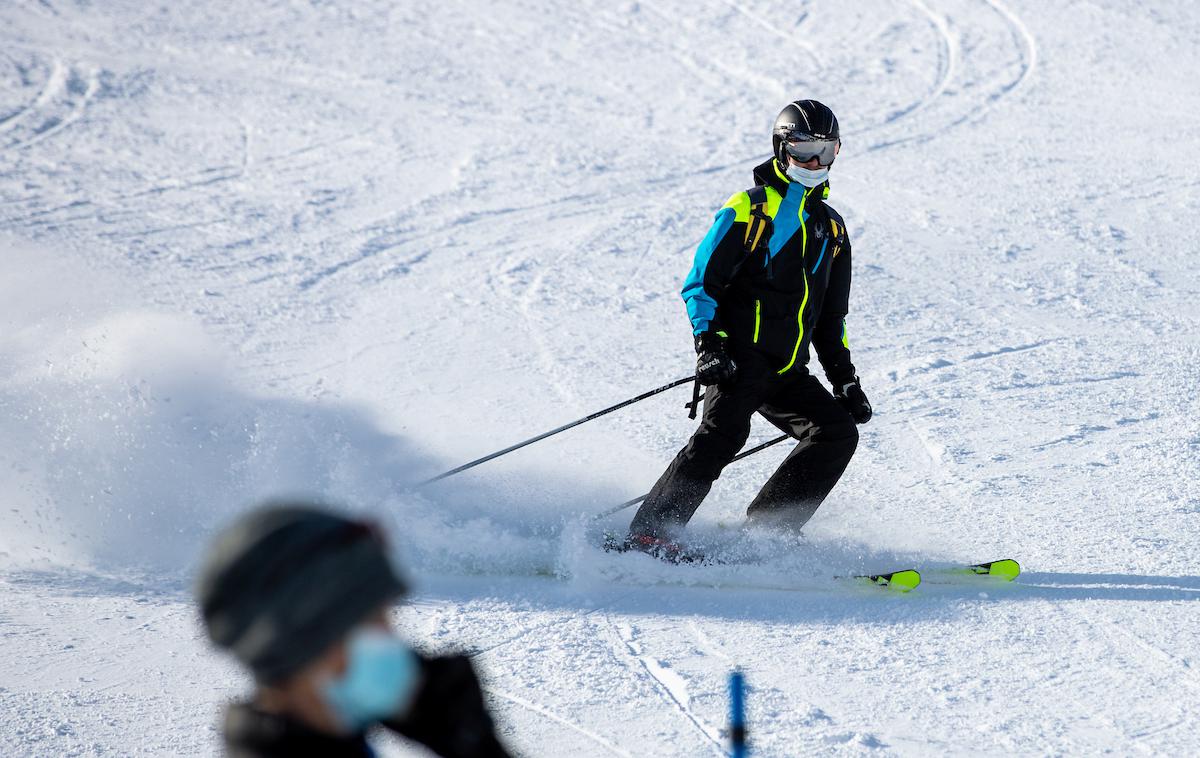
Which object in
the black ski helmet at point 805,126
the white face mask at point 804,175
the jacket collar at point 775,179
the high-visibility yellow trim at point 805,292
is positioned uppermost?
the black ski helmet at point 805,126

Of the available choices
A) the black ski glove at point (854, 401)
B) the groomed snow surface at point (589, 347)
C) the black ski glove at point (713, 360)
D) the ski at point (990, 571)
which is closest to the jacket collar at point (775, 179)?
the black ski glove at point (713, 360)

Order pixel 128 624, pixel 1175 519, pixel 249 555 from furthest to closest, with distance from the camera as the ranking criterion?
pixel 1175 519
pixel 128 624
pixel 249 555

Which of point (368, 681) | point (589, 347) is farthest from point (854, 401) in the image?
point (368, 681)

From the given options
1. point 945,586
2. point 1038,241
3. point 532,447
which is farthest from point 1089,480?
point 1038,241

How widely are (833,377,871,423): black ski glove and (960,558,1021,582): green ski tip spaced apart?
769 mm

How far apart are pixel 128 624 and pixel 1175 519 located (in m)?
4.32

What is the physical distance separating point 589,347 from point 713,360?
3165 millimetres

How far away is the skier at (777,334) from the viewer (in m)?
4.62

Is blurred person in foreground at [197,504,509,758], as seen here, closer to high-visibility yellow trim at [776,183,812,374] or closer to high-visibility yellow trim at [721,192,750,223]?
high-visibility yellow trim at [721,192,750,223]

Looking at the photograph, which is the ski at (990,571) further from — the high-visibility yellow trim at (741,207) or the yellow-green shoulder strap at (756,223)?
the high-visibility yellow trim at (741,207)

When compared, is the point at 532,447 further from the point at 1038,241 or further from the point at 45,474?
the point at 1038,241

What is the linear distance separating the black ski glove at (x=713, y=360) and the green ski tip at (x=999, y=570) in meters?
1.22

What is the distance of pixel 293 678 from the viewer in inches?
54.9

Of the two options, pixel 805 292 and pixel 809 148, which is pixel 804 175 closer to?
pixel 809 148
